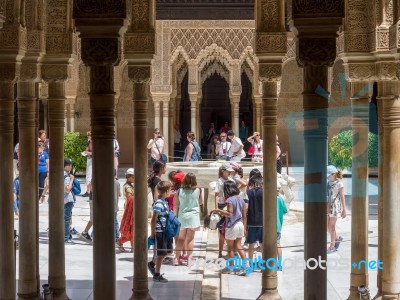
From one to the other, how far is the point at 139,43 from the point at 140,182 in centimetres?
118

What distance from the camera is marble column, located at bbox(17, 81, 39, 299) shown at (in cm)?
584

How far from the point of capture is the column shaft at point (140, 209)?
6.00 meters

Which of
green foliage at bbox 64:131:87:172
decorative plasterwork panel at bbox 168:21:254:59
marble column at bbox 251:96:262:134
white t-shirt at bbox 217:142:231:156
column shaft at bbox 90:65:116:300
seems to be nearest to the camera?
column shaft at bbox 90:65:116:300

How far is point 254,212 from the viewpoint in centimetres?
754

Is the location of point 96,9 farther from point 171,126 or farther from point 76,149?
point 171,126

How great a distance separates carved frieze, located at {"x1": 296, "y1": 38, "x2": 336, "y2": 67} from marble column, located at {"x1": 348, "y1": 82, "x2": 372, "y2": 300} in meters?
1.72

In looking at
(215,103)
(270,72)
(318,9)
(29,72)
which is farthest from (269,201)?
(215,103)

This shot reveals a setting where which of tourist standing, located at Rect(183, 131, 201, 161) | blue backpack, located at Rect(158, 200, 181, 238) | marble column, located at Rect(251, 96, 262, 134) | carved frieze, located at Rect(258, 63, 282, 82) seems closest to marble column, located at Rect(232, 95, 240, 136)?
marble column, located at Rect(251, 96, 262, 134)

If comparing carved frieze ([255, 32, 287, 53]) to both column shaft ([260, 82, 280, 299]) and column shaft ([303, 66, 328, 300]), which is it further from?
column shaft ([303, 66, 328, 300])

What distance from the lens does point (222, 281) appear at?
23.7 feet

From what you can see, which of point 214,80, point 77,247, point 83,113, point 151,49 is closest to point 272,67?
point 151,49

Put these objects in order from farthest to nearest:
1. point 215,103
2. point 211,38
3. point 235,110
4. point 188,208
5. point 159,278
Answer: point 215,103 < point 235,110 < point 211,38 < point 188,208 < point 159,278

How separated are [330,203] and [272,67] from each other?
9.11ft

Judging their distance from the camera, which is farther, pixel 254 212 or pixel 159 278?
pixel 254 212
